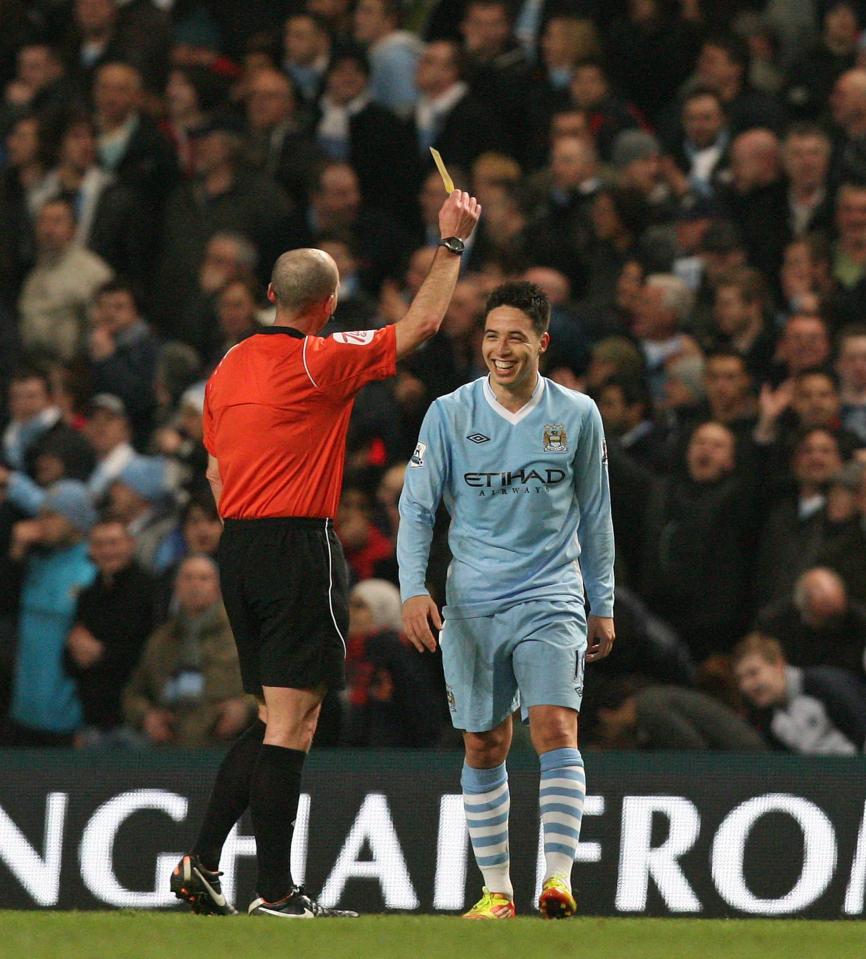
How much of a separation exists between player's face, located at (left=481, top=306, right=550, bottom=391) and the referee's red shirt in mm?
375

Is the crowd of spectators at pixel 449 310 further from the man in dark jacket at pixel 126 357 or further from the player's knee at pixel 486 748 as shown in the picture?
the player's knee at pixel 486 748

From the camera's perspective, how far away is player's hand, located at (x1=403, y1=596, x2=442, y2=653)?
6633 mm

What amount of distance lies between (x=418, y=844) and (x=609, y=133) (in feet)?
A: 18.8

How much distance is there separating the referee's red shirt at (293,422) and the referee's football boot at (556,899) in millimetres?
1289

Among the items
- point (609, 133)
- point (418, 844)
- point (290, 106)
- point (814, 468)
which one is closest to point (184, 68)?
point (290, 106)

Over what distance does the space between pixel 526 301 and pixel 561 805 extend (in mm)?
1536

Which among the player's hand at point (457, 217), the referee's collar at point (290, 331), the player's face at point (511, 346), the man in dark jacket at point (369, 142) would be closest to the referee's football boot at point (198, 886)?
the referee's collar at point (290, 331)

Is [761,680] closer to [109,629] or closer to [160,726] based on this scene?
[160,726]

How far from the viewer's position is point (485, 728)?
6.89 metres

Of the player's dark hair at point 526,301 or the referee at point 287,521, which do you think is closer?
the referee at point 287,521

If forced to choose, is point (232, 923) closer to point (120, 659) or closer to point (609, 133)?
point (120, 659)

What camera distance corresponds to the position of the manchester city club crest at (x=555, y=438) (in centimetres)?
686

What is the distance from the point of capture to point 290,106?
44.3 feet

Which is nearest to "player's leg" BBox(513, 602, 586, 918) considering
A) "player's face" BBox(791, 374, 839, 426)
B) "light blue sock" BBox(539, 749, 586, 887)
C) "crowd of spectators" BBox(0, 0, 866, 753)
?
"light blue sock" BBox(539, 749, 586, 887)
